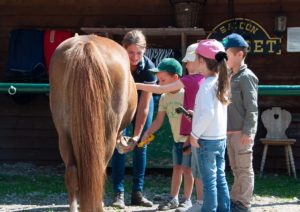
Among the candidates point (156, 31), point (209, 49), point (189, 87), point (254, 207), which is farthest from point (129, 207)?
point (156, 31)

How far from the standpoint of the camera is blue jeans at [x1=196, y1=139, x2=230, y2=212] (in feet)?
13.6

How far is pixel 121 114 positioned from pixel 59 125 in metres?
0.47

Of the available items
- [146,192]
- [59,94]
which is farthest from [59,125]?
[146,192]

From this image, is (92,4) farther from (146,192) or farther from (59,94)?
(59,94)

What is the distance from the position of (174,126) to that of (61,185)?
2.23 meters

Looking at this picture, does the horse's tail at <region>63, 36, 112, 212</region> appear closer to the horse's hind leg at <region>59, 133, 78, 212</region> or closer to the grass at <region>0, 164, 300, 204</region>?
the horse's hind leg at <region>59, 133, 78, 212</region>

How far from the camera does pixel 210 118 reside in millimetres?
4105

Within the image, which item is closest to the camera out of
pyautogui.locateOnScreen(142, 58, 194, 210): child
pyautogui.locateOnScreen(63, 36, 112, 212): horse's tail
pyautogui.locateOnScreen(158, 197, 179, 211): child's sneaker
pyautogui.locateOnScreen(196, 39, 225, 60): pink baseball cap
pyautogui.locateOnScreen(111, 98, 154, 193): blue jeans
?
pyautogui.locateOnScreen(63, 36, 112, 212): horse's tail

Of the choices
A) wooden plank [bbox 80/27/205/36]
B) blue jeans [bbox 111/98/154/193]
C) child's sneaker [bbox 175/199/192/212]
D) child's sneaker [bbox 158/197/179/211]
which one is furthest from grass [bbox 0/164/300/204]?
wooden plank [bbox 80/27/205/36]

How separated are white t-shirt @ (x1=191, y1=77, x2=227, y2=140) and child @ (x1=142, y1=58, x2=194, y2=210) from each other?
0.98 metres

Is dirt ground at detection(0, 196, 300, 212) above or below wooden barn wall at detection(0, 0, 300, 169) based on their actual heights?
below

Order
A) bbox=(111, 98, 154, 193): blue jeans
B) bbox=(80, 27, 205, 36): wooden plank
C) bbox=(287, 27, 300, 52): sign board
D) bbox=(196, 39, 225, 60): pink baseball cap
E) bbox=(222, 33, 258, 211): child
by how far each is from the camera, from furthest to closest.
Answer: bbox=(287, 27, 300, 52): sign board
bbox=(80, 27, 205, 36): wooden plank
bbox=(111, 98, 154, 193): blue jeans
bbox=(222, 33, 258, 211): child
bbox=(196, 39, 225, 60): pink baseball cap

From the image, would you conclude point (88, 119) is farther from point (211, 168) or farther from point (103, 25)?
point (103, 25)

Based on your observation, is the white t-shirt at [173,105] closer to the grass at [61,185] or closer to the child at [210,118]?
the child at [210,118]
